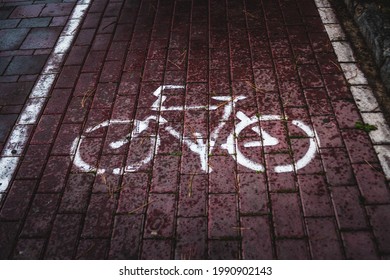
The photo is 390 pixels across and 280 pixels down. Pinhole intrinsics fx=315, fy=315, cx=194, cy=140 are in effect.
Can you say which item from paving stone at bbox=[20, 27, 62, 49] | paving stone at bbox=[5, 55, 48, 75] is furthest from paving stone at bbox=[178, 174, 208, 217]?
paving stone at bbox=[20, 27, 62, 49]

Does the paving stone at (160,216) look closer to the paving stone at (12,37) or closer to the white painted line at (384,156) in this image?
the white painted line at (384,156)

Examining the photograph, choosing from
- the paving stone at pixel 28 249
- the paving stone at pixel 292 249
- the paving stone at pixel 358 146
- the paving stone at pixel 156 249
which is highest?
the paving stone at pixel 358 146

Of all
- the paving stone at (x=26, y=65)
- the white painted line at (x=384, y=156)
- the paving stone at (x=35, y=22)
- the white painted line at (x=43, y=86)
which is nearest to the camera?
the white painted line at (x=384, y=156)

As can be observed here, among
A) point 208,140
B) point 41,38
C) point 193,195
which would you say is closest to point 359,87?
point 208,140

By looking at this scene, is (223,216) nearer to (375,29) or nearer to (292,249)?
(292,249)

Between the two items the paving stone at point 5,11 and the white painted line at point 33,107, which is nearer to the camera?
the white painted line at point 33,107

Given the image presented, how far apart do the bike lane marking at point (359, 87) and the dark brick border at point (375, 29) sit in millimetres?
189

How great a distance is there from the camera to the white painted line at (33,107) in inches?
110

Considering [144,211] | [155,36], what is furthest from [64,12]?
[144,211]

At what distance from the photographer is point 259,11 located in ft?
13.4

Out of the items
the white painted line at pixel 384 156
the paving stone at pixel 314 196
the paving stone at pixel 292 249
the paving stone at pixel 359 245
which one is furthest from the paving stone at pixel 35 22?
the paving stone at pixel 359 245

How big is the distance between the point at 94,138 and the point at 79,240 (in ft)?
3.16

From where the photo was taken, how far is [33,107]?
3.26m

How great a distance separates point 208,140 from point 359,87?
1.59 m
